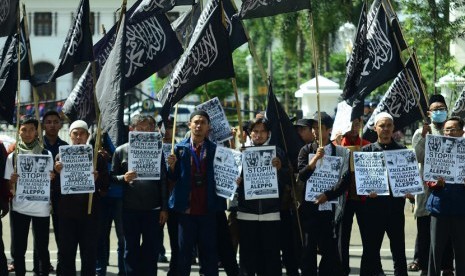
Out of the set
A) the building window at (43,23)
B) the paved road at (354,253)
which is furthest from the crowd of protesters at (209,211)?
the building window at (43,23)

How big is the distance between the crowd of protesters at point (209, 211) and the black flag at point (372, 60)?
1.83 feet

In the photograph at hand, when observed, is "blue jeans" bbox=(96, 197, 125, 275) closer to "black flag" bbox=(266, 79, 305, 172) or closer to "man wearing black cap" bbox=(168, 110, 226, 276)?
"man wearing black cap" bbox=(168, 110, 226, 276)

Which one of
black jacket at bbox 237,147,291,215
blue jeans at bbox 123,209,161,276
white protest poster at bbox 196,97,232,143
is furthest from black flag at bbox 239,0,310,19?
blue jeans at bbox 123,209,161,276

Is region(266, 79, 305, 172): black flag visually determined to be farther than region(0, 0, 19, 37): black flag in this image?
No

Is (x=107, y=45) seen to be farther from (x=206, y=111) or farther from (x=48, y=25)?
(x=48, y=25)

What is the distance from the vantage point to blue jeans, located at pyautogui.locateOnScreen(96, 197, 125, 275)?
12680 millimetres

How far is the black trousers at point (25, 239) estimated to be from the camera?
38.3ft

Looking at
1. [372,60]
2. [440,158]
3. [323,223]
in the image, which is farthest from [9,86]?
[440,158]

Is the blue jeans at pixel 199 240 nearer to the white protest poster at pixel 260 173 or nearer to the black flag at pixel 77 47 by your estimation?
the white protest poster at pixel 260 173

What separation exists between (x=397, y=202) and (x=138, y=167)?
2708 mm

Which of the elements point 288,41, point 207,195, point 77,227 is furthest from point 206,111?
point 288,41

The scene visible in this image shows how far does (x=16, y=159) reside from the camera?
1144 centimetres

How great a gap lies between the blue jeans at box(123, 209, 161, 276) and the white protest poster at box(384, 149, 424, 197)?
95.7 inches

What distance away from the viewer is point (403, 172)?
1149 cm
